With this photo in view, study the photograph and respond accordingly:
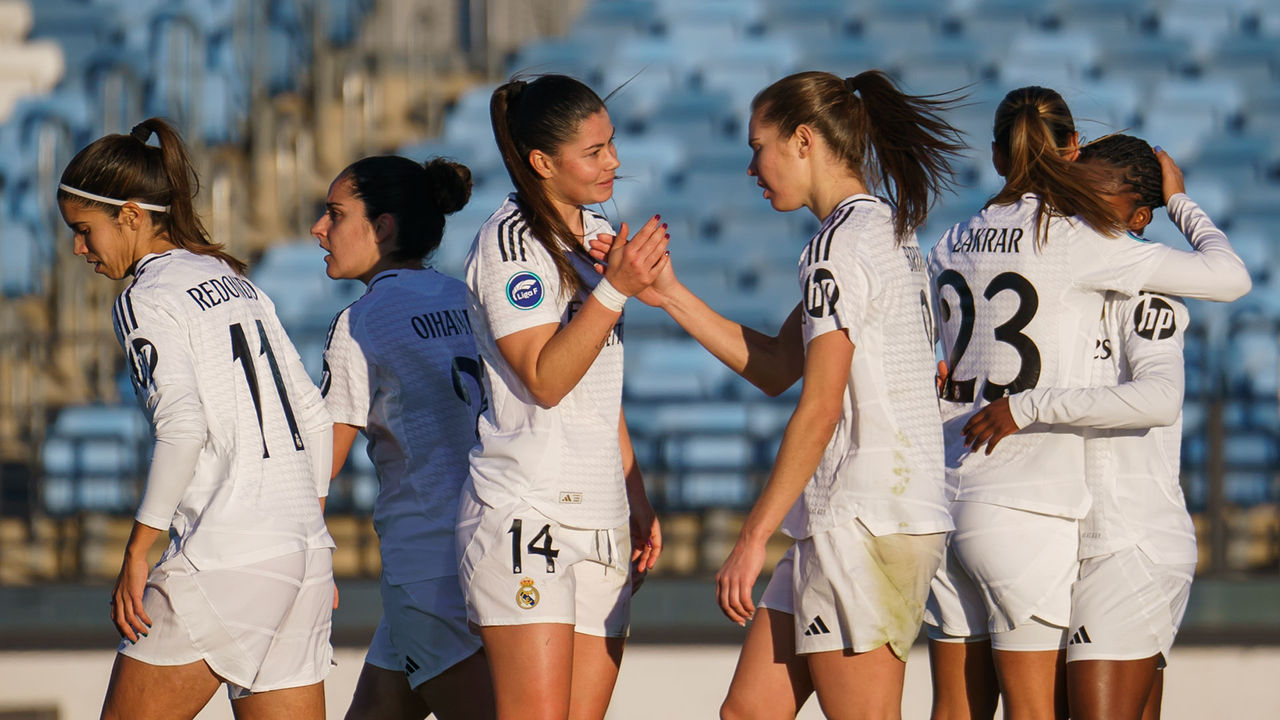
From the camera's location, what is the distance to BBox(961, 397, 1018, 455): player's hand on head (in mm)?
2887

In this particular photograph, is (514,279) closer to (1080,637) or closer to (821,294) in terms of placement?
(821,294)

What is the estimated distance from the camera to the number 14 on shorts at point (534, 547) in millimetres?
2551

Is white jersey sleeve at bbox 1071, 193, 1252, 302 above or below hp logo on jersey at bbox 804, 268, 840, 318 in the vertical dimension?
above

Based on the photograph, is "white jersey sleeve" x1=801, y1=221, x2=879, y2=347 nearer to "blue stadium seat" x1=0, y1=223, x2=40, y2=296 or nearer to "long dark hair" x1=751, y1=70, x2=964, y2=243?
"long dark hair" x1=751, y1=70, x2=964, y2=243

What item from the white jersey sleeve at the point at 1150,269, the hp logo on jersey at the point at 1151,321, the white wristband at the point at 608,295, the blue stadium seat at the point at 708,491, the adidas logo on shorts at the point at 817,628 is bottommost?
the blue stadium seat at the point at 708,491

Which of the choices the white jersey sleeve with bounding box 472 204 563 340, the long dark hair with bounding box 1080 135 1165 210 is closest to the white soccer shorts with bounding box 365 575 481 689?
the white jersey sleeve with bounding box 472 204 563 340

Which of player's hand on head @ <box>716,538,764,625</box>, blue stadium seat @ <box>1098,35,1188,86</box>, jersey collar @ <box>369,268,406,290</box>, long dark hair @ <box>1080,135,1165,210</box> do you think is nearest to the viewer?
player's hand on head @ <box>716,538,764,625</box>

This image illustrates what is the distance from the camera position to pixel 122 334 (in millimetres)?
2641

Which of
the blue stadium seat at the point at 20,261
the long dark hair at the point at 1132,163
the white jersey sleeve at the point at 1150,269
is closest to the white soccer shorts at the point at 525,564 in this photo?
the white jersey sleeve at the point at 1150,269

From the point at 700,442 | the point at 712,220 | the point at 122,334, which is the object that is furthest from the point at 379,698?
the point at 712,220

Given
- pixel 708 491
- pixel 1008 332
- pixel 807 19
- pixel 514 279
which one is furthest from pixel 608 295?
pixel 807 19

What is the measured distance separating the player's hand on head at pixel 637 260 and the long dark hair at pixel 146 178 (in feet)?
2.71

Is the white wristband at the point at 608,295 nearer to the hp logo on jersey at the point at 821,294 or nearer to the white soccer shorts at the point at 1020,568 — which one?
the hp logo on jersey at the point at 821,294

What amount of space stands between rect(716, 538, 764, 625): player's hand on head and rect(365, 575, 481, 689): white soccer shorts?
81 cm
